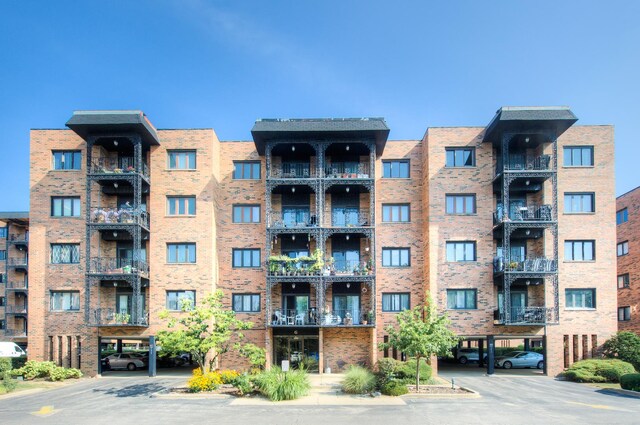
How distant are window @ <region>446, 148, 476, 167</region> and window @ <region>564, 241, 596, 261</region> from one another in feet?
24.5

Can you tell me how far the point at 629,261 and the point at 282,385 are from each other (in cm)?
2983

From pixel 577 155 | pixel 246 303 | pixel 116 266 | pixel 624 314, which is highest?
pixel 577 155

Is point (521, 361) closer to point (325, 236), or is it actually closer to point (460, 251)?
point (460, 251)

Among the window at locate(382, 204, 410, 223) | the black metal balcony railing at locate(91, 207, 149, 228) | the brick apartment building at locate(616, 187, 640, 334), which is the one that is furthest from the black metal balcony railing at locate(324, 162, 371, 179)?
the brick apartment building at locate(616, 187, 640, 334)

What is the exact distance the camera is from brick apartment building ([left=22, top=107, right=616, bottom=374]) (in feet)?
96.4

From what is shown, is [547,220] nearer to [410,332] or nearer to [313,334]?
[410,332]

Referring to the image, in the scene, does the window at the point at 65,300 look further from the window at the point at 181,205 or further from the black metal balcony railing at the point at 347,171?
the black metal balcony railing at the point at 347,171

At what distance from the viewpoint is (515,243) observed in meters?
31.0

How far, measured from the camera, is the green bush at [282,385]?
20828mm

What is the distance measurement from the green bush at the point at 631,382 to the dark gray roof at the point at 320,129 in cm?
1689

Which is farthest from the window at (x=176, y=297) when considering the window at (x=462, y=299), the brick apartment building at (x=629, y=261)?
the brick apartment building at (x=629, y=261)

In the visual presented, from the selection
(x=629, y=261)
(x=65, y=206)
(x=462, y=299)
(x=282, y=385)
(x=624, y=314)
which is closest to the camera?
(x=282, y=385)

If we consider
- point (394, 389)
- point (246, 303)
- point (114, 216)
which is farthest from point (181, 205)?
point (394, 389)

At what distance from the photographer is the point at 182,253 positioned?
100ft
